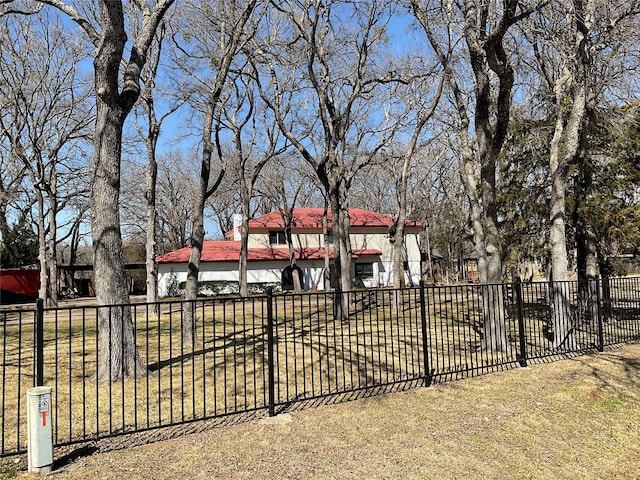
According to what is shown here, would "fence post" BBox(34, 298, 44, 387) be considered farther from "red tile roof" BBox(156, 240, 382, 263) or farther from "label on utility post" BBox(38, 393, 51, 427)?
"red tile roof" BBox(156, 240, 382, 263)

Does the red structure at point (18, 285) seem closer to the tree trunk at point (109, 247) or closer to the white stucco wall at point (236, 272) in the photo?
the white stucco wall at point (236, 272)

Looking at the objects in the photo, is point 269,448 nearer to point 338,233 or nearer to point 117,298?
point 117,298

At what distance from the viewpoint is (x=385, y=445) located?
4.55 meters

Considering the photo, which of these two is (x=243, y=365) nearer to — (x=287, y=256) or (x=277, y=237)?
(x=287, y=256)

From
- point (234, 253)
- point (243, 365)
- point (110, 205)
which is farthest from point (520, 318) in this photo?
point (234, 253)

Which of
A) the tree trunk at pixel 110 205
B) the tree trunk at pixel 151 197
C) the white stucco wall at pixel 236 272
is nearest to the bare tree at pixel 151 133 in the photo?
the tree trunk at pixel 151 197

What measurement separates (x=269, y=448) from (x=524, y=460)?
2.46m

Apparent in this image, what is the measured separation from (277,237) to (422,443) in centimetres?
3321

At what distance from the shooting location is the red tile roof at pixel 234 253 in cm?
3375

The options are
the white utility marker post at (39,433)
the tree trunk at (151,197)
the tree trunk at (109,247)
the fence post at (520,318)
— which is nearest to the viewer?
the white utility marker post at (39,433)

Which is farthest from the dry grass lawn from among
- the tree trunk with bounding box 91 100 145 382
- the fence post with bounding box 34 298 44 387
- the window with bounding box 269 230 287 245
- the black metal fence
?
the window with bounding box 269 230 287 245

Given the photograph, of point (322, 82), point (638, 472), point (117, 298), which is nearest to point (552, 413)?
point (638, 472)

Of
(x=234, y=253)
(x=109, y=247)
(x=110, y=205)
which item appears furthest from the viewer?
(x=234, y=253)

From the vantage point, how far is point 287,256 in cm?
3581
